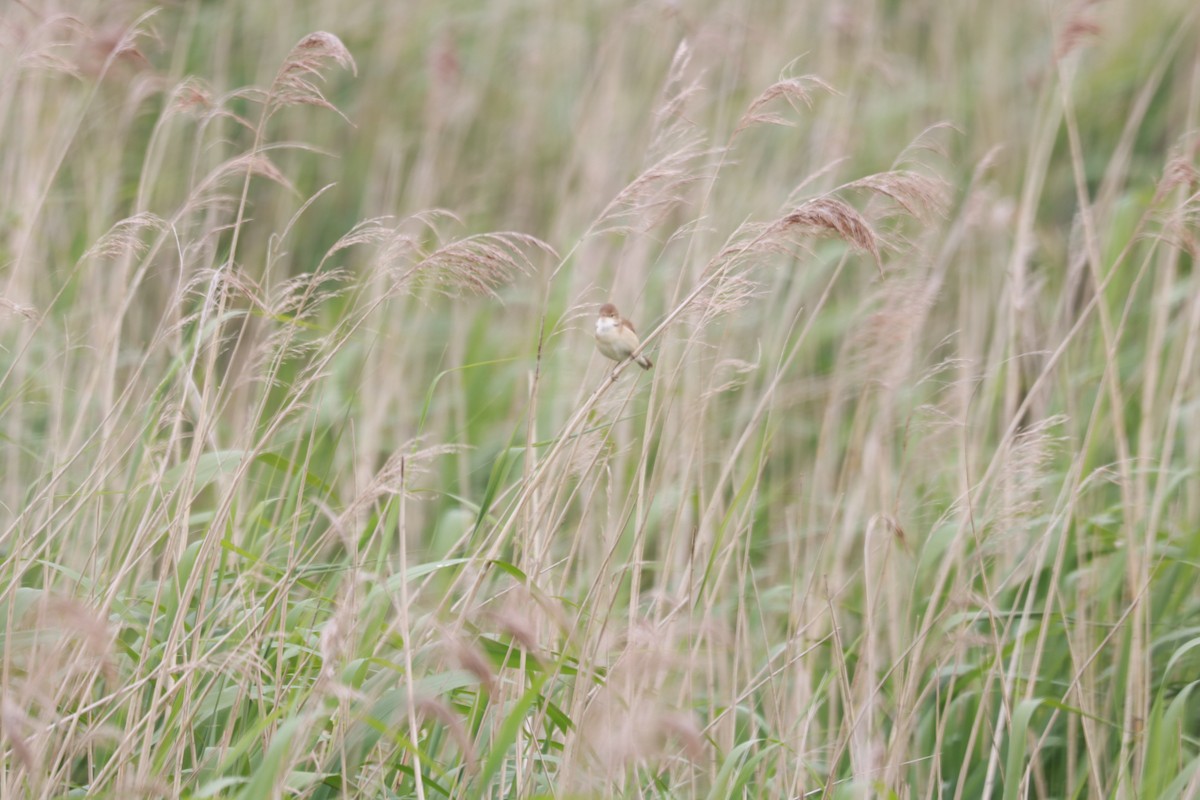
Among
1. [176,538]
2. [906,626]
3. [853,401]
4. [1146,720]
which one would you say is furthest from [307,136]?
[1146,720]

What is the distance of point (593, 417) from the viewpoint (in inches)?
92.0

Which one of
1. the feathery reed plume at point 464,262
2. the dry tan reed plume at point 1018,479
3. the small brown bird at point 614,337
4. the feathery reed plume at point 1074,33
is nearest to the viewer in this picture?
the feathery reed plume at point 464,262

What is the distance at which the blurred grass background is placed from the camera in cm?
216

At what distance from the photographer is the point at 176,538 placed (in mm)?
2258

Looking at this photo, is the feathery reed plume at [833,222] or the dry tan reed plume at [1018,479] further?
the dry tan reed plume at [1018,479]

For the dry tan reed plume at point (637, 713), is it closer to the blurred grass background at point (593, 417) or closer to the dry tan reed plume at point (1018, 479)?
the blurred grass background at point (593, 417)

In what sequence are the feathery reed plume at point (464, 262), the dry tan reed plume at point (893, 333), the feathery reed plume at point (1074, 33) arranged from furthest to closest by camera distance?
the feathery reed plume at point (1074, 33)
the dry tan reed plume at point (893, 333)
the feathery reed plume at point (464, 262)

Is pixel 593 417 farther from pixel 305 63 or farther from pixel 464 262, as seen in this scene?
pixel 305 63

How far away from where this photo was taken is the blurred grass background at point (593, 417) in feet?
7.07

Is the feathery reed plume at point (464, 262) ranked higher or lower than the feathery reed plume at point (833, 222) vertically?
lower

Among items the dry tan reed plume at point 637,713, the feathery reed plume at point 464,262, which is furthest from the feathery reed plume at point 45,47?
the dry tan reed plume at point 637,713

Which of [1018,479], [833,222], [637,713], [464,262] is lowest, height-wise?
[637,713]

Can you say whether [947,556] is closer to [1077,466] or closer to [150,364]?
[1077,466]

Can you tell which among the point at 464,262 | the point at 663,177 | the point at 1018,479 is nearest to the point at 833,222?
the point at 663,177
